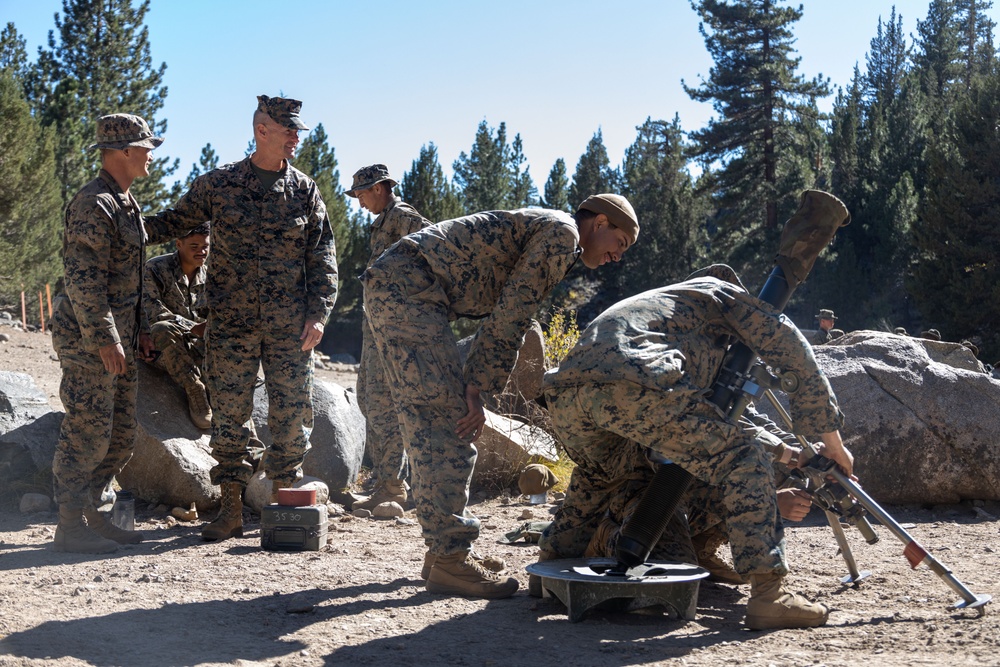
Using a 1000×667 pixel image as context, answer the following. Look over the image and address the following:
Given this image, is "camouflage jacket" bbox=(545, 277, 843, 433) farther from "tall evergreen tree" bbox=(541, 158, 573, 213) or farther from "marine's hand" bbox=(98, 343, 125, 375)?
"tall evergreen tree" bbox=(541, 158, 573, 213)

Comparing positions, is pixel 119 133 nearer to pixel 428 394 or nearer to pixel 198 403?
pixel 198 403

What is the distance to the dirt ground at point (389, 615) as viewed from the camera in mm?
3734

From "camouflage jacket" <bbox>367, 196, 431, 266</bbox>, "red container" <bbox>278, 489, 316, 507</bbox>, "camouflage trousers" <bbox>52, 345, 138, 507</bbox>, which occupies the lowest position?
"red container" <bbox>278, 489, 316, 507</bbox>

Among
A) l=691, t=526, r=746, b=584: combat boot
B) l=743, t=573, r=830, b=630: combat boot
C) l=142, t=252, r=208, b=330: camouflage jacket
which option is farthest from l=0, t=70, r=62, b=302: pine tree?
l=743, t=573, r=830, b=630: combat boot

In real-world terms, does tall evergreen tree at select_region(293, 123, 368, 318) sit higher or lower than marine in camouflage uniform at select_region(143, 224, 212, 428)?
higher

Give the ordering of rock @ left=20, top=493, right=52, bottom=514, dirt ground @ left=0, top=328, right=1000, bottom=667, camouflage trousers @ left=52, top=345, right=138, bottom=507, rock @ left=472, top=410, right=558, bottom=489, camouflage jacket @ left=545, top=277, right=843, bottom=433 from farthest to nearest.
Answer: rock @ left=472, top=410, right=558, bottom=489 → rock @ left=20, top=493, right=52, bottom=514 → camouflage trousers @ left=52, top=345, right=138, bottom=507 → camouflage jacket @ left=545, top=277, right=843, bottom=433 → dirt ground @ left=0, top=328, right=1000, bottom=667

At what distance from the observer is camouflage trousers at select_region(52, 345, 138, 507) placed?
17.9ft

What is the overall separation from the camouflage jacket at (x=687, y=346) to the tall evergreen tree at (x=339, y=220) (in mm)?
28076

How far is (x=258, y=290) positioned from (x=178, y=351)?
139 cm

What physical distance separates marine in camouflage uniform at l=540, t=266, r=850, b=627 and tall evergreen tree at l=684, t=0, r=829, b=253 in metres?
29.5

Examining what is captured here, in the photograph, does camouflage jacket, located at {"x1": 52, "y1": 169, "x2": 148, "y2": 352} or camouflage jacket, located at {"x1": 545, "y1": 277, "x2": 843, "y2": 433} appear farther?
camouflage jacket, located at {"x1": 52, "y1": 169, "x2": 148, "y2": 352}

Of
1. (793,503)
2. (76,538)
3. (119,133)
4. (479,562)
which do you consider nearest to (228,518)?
(76,538)

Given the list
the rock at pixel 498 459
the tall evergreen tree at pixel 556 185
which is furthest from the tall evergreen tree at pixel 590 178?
the rock at pixel 498 459

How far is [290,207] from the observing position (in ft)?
19.0
